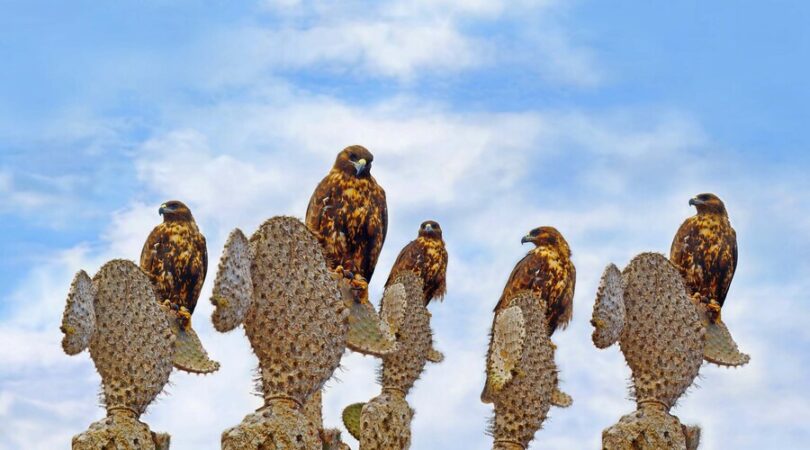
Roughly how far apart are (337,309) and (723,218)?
19.8ft

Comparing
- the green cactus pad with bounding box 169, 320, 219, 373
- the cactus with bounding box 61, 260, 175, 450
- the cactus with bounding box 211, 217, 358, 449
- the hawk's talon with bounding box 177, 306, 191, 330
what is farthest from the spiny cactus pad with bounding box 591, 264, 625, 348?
the cactus with bounding box 61, 260, 175, 450

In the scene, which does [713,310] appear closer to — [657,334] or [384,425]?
[657,334]

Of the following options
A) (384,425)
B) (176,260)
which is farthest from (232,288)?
(384,425)

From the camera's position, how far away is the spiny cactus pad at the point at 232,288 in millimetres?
11953

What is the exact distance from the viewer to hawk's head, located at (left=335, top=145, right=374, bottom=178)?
15.3 metres

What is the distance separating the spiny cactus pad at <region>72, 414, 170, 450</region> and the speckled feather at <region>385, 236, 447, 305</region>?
546 centimetres

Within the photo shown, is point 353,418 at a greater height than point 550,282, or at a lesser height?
lesser

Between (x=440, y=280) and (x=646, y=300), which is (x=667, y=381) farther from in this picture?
(x=440, y=280)

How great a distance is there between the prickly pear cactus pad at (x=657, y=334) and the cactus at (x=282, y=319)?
152 inches

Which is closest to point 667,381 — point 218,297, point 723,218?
point 723,218

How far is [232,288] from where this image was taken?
12.0 meters

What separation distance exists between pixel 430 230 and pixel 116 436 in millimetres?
6433

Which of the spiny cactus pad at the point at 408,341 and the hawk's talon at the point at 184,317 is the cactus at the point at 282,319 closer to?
the hawk's talon at the point at 184,317

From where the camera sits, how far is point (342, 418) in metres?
17.5
